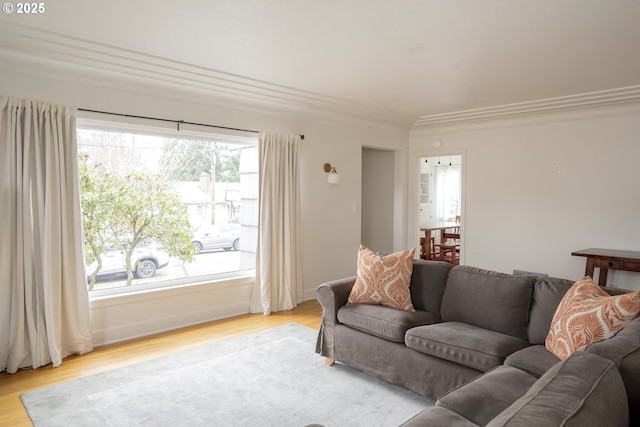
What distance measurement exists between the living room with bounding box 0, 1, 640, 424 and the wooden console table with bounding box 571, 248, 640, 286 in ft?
1.17

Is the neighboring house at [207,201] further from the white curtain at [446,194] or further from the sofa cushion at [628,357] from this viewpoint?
the white curtain at [446,194]

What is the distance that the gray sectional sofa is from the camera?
3.79 ft

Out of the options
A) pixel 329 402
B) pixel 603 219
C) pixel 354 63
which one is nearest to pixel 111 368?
pixel 329 402

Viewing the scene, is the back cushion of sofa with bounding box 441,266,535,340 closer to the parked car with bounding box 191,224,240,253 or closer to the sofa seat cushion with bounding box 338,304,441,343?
the sofa seat cushion with bounding box 338,304,441,343

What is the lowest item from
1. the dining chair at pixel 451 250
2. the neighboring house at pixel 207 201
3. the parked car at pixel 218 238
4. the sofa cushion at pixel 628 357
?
the dining chair at pixel 451 250

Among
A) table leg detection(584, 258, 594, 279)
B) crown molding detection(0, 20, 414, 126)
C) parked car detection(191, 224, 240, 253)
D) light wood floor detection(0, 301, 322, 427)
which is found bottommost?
light wood floor detection(0, 301, 322, 427)

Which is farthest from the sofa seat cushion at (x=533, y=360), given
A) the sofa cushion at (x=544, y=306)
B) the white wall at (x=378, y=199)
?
the white wall at (x=378, y=199)

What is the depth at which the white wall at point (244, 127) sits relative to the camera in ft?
11.5

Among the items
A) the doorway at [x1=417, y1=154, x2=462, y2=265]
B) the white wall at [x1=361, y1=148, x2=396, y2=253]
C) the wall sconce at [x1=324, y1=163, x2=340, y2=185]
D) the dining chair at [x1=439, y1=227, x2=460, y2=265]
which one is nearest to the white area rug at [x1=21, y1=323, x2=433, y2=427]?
the wall sconce at [x1=324, y1=163, x2=340, y2=185]

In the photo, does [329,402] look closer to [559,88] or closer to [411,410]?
[411,410]

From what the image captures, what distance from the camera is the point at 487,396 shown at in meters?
1.77

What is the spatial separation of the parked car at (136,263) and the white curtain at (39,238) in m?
0.41

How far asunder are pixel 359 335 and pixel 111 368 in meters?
2.00

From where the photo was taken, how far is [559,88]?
14.3ft
